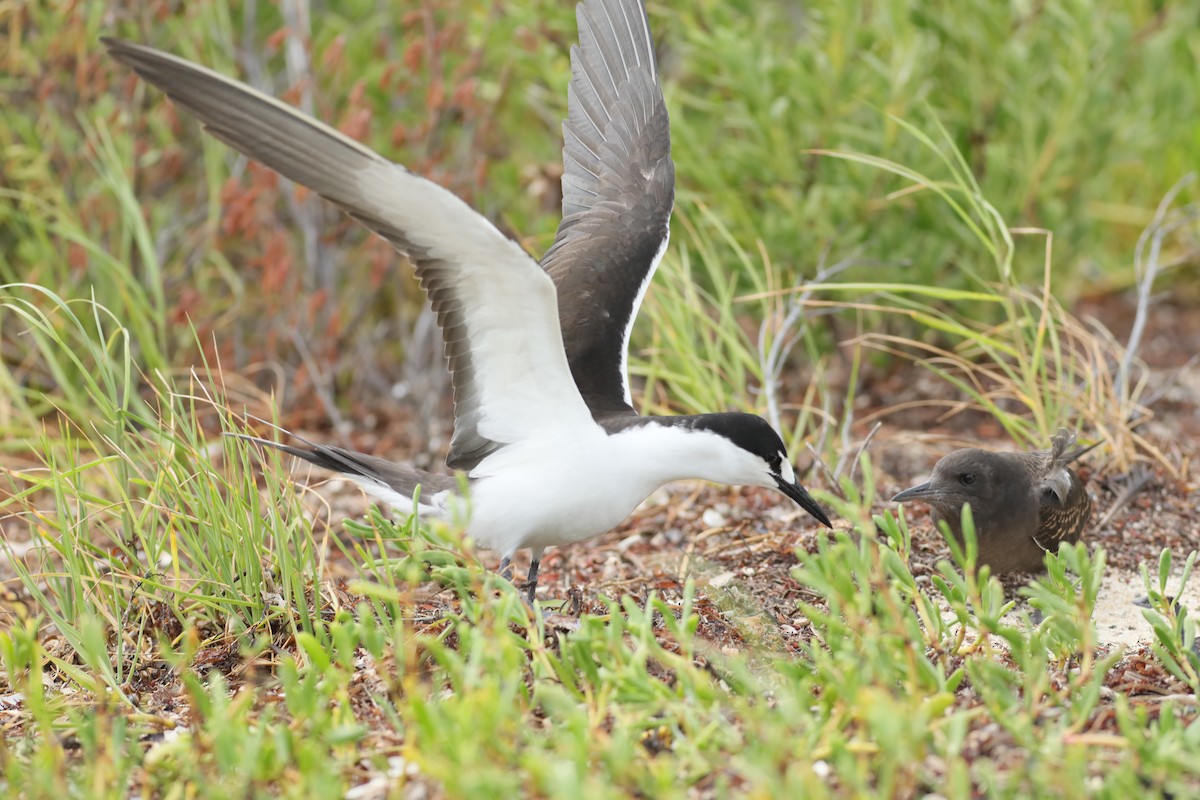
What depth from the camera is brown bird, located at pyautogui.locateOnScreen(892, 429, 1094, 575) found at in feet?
12.7

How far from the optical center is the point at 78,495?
346 centimetres

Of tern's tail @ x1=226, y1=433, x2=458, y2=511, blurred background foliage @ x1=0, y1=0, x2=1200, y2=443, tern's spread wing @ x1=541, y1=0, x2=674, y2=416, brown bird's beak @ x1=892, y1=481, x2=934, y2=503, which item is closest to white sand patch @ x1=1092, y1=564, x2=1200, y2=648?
brown bird's beak @ x1=892, y1=481, x2=934, y2=503

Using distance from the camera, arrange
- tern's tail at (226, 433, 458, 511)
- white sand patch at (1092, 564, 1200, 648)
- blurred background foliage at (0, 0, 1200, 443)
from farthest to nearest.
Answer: blurred background foliage at (0, 0, 1200, 443)
tern's tail at (226, 433, 458, 511)
white sand patch at (1092, 564, 1200, 648)

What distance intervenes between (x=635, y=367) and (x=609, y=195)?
72cm

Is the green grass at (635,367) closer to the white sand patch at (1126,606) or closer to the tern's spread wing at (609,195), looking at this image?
the white sand patch at (1126,606)

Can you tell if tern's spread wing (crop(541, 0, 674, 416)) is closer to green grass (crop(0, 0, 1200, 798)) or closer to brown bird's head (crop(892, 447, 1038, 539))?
green grass (crop(0, 0, 1200, 798))

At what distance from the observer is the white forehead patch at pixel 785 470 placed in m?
3.82

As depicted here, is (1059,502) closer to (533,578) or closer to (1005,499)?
(1005,499)

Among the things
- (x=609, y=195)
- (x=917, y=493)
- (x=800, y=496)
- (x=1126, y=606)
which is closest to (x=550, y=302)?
(x=800, y=496)

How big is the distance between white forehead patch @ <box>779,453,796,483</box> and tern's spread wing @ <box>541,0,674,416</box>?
2.03 feet

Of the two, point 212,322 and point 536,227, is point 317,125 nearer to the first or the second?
point 536,227

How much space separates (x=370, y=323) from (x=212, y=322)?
2.79ft

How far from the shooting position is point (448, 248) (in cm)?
345

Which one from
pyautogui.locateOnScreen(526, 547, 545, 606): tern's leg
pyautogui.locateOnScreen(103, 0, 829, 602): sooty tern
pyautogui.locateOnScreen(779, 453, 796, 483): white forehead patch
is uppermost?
pyautogui.locateOnScreen(103, 0, 829, 602): sooty tern
